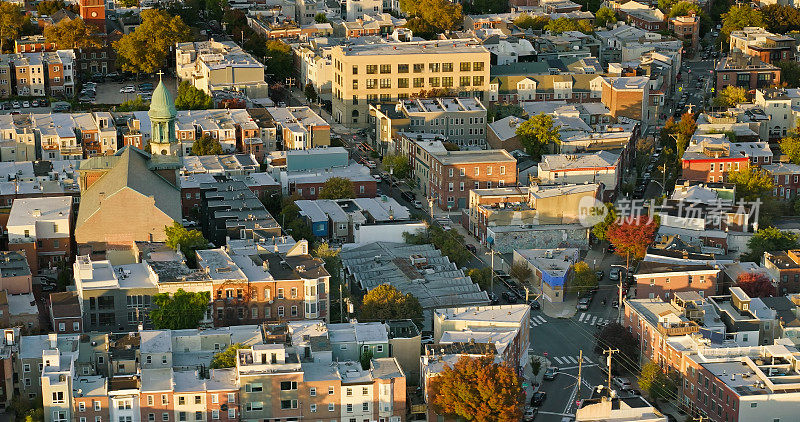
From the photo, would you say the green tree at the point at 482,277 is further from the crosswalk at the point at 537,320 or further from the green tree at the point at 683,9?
the green tree at the point at 683,9

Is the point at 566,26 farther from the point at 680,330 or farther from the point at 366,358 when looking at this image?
the point at 366,358

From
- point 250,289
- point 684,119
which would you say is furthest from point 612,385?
point 684,119

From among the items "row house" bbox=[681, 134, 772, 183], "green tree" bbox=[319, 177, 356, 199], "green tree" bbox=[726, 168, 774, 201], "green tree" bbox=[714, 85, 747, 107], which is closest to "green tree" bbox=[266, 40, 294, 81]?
"green tree" bbox=[714, 85, 747, 107]

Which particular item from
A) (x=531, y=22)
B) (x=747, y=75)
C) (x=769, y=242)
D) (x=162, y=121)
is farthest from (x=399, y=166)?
(x=531, y=22)

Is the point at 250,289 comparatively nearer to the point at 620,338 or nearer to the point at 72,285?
the point at 72,285

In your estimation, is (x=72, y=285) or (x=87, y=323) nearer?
(x=87, y=323)

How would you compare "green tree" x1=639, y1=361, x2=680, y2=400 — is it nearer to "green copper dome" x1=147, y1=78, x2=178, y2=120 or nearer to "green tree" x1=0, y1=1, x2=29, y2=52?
"green copper dome" x1=147, y1=78, x2=178, y2=120
